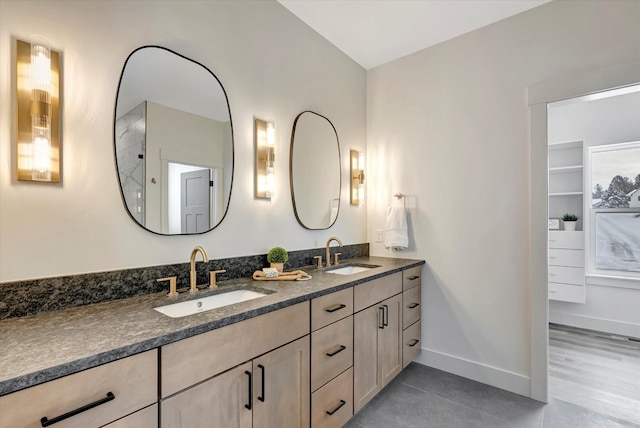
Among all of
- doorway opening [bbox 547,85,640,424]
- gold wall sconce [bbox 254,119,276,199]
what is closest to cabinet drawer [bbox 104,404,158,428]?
gold wall sconce [bbox 254,119,276,199]

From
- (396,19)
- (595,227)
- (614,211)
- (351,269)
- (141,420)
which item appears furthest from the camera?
(595,227)

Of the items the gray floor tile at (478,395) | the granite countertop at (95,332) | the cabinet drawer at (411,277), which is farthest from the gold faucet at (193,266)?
the gray floor tile at (478,395)

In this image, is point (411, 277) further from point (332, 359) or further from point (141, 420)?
point (141, 420)

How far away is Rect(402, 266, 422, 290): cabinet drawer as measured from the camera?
8.23 feet

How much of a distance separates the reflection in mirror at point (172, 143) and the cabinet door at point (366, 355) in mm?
1102

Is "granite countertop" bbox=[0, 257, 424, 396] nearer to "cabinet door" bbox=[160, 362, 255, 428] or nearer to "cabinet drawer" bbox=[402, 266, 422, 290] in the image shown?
"cabinet door" bbox=[160, 362, 255, 428]

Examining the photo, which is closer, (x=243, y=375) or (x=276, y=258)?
(x=243, y=375)

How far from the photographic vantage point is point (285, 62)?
7.58 ft

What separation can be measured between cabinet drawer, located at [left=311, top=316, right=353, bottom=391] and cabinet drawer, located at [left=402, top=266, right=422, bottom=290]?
824 millimetres

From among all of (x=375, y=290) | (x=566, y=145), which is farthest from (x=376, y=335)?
(x=566, y=145)

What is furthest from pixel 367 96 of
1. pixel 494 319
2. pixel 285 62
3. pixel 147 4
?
pixel 494 319

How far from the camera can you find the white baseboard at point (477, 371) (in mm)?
2303

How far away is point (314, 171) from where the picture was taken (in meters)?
2.57

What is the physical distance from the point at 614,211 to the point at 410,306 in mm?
2735
